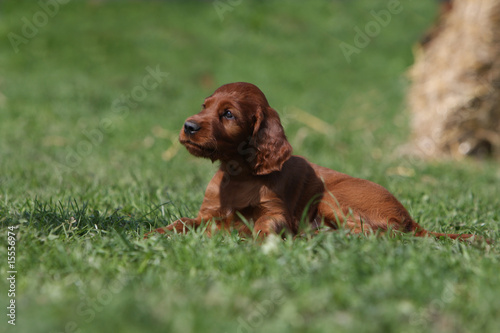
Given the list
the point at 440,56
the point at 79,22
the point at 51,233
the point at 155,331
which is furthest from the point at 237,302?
the point at 79,22

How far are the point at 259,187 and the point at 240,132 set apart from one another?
0.32 meters

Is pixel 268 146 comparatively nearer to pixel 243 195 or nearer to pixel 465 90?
pixel 243 195

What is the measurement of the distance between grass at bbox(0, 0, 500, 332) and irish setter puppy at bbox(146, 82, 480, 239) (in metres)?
0.27

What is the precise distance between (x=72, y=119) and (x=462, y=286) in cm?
639

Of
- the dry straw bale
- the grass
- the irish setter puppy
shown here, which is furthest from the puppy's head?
the dry straw bale

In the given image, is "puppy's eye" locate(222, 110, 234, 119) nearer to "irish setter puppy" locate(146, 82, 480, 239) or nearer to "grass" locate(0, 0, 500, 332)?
"irish setter puppy" locate(146, 82, 480, 239)

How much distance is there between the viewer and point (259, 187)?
2.91 meters

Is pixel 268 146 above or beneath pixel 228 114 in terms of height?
beneath

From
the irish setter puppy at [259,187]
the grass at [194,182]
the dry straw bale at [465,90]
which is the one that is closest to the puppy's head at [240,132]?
the irish setter puppy at [259,187]

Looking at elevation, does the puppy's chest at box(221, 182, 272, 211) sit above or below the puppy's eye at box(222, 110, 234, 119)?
below

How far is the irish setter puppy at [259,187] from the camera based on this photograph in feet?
9.16

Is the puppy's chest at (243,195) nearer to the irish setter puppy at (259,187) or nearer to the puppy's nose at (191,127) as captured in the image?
the irish setter puppy at (259,187)

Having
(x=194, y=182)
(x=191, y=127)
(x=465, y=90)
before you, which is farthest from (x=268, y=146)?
(x=465, y=90)

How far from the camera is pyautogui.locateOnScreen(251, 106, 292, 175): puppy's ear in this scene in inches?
112
